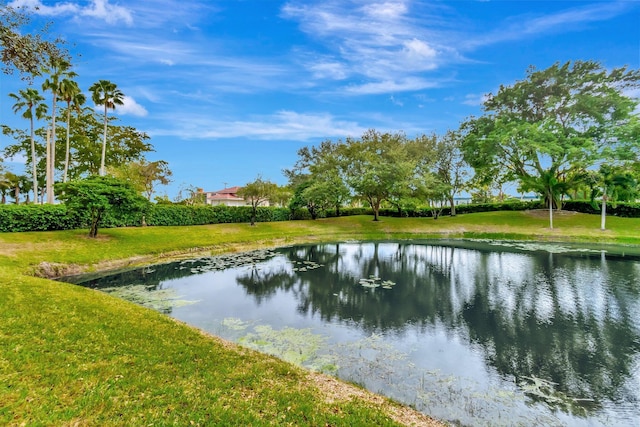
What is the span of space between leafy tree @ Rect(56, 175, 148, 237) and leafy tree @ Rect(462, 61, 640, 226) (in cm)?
3282

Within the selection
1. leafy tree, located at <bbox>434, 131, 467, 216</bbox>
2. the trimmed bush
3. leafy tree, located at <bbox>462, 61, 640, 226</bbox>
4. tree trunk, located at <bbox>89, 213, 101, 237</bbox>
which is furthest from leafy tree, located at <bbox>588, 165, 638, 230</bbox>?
the trimmed bush

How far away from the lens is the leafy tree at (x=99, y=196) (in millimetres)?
17906

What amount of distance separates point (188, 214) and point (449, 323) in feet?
93.2

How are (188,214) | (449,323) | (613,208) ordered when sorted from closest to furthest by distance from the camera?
1. (449,323)
2. (188,214)
3. (613,208)

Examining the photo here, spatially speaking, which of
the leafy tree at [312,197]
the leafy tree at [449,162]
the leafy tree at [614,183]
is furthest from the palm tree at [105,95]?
the leafy tree at [614,183]

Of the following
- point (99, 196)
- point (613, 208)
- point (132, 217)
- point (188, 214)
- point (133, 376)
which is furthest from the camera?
point (613, 208)

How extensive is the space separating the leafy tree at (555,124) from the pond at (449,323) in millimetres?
15996

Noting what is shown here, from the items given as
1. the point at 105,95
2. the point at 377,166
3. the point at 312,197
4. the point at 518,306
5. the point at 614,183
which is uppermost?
the point at 105,95

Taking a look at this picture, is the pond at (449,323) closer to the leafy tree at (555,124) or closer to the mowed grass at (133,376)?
the mowed grass at (133,376)

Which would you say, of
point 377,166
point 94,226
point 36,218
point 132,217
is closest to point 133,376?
point 94,226

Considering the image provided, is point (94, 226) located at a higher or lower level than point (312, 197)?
lower

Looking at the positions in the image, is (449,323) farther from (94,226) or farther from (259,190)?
(259,190)

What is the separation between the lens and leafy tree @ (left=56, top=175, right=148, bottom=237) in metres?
17.9

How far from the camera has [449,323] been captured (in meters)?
8.49
